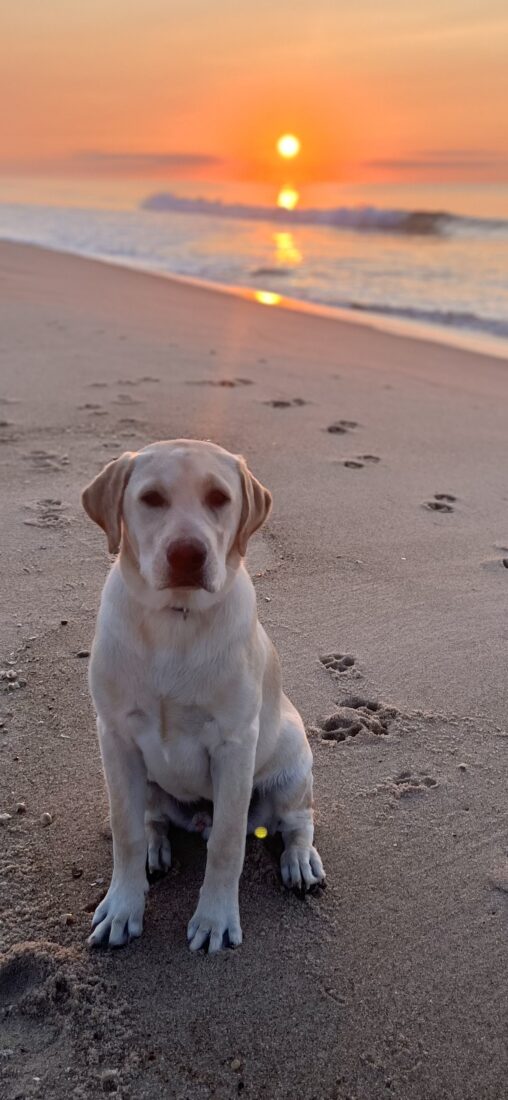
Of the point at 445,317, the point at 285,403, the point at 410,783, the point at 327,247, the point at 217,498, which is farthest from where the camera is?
the point at 327,247

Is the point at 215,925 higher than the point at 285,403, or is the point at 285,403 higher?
the point at 285,403

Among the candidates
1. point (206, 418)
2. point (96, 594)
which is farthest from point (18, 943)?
point (206, 418)

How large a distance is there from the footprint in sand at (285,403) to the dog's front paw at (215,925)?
585 cm

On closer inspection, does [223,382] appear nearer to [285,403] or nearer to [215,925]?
[285,403]

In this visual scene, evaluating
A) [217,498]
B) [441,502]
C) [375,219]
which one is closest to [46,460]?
[441,502]

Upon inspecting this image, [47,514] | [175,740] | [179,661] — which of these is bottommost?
[47,514]

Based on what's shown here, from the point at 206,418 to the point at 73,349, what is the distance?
288 centimetres

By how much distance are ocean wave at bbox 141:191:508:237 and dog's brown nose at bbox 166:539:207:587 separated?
3345 cm

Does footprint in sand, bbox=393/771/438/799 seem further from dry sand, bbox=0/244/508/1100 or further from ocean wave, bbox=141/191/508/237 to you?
ocean wave, bbox=141/191/508/237

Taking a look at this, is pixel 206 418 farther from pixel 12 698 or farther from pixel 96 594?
pixel 12 698

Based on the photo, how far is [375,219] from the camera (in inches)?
1513

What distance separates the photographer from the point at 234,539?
9.74 ft

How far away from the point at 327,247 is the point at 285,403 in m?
21.8

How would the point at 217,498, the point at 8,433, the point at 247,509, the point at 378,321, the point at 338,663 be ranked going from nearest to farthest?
1. the point at 217,498
2. the point at 247,509
3. the point at 338,663
4. the point at 8,433
5. the point at 378,321
